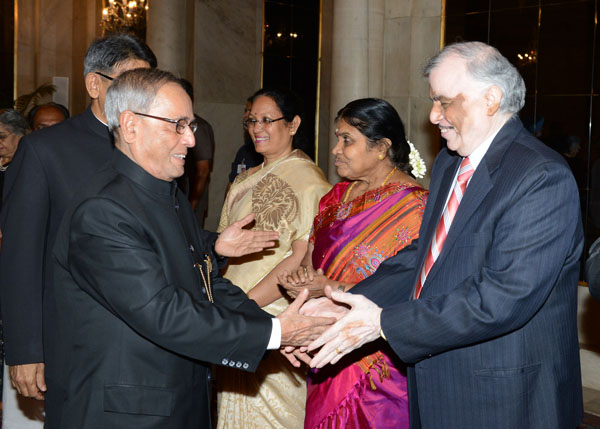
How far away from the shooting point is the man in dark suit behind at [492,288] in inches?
78.8

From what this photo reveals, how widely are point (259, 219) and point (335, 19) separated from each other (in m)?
2.83

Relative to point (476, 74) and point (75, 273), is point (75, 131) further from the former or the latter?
point (476, 74)

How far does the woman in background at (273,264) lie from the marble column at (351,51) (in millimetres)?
1976

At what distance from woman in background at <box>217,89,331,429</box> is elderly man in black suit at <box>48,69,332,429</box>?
1370 mm

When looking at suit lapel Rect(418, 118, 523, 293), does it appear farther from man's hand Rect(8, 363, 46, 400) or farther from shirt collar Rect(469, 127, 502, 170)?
man's hand Rect(8, 363, 46, 400)

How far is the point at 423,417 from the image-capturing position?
2.24m

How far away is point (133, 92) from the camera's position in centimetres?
212

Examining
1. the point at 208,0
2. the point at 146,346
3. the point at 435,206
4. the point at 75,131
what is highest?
the point at 208,0

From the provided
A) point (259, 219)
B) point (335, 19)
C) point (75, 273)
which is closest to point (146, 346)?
point (75, 273)

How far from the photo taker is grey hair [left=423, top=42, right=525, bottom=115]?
219cm

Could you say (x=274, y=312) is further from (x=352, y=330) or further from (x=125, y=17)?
(x=125, y=17)

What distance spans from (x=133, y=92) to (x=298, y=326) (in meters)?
0.93

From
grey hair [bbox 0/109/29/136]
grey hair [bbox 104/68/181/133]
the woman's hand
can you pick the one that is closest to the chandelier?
grey hair [bbox 0/109/29/136]

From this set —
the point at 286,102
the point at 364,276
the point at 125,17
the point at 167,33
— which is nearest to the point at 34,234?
the point at 364,276
